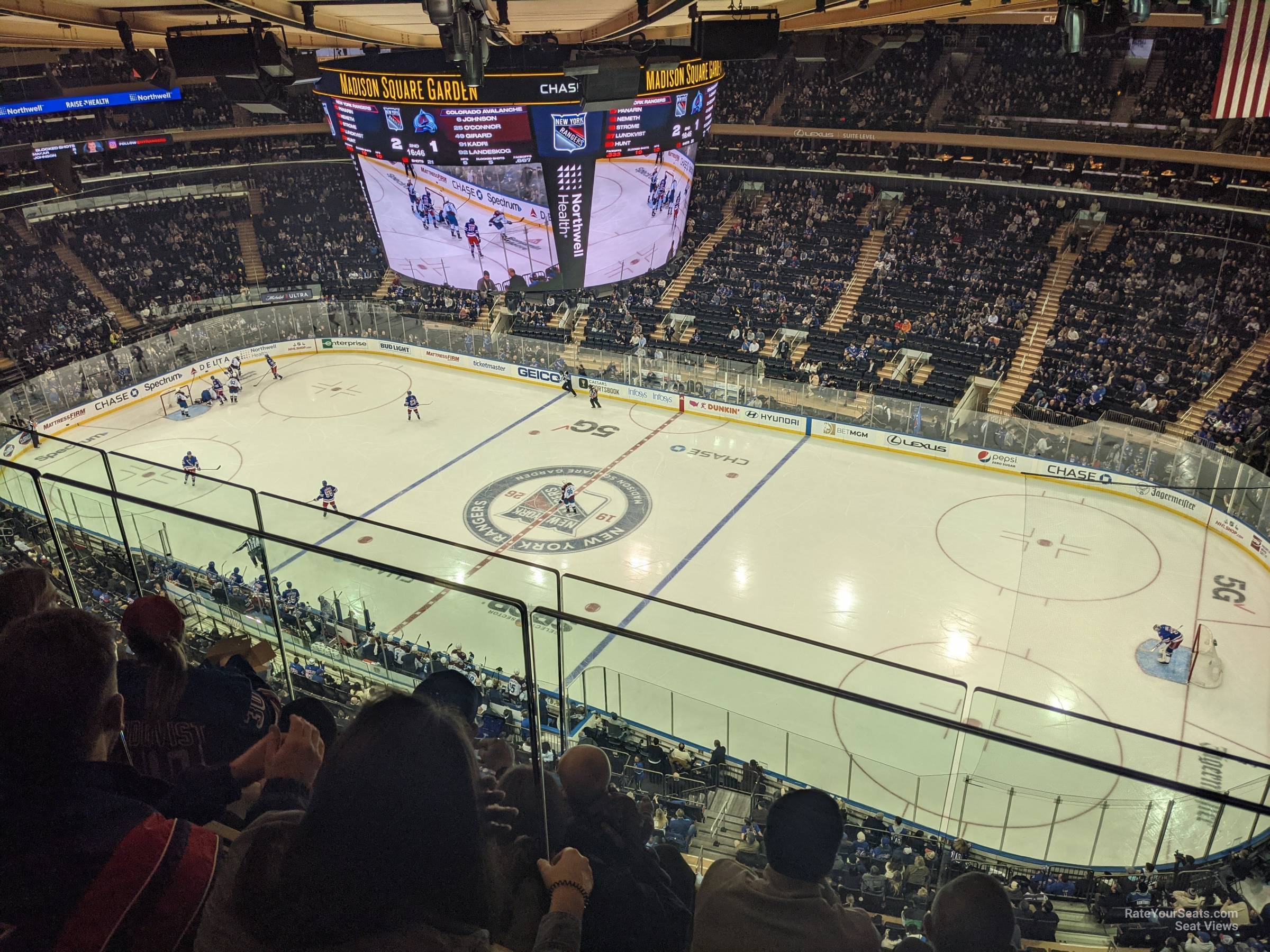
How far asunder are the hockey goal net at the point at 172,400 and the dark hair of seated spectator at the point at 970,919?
2773cm

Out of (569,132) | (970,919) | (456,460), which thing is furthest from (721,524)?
(970,919)

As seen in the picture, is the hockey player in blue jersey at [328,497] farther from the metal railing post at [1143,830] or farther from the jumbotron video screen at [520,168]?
the metal railing post at [1143,830]

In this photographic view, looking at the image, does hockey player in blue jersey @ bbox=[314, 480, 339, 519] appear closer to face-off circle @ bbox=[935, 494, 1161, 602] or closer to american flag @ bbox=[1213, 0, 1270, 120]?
face-off circle @ bbox=[935, 494, 1161, 602]

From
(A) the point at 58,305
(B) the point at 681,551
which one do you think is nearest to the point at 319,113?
(A) the point at 58,305

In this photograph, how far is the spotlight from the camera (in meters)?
9.20

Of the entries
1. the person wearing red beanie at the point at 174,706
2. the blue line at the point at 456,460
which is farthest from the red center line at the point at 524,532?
the blue line at the point at 456,460

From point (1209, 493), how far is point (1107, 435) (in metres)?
2.33

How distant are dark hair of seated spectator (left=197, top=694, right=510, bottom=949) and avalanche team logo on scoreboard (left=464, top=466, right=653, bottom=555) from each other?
53.6 ft

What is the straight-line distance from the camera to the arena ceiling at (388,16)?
1091 cm

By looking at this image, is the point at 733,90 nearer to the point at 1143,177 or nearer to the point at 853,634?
the point at 1143,177

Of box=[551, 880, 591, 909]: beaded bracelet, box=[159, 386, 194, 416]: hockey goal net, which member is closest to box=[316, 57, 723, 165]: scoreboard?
box=[159, 386, 194, 416]: hockey goal net

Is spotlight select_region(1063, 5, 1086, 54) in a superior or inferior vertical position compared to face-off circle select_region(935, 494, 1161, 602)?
superior

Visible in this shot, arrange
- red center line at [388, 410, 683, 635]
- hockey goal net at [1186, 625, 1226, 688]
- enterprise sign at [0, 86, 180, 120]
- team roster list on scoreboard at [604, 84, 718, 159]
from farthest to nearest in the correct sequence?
enterprise sign at [0, 86, 180, 120]
team roster list on scoreboard at [604, 84, 718, 159]
hockey goal net at [1186, 625, 1226, 688]
red center line at [388, 410, 683, 635]

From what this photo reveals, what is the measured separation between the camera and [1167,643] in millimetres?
14672
